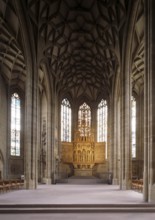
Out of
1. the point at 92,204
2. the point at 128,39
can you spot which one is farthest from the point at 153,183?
the point at 128,39

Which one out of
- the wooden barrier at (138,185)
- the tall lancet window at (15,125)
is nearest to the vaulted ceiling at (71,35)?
the tall lancet window at (15,125)

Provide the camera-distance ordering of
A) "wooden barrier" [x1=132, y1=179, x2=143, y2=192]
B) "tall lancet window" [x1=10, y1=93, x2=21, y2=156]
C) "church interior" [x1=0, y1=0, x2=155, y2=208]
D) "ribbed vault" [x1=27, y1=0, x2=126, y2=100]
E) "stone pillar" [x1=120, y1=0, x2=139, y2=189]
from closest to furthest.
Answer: "church interior" [x1=0, y1=0, x2=155, y2=208] → "wooden barrier" [x1=132, y1=179, x2=143, y2=192] → "stone pillar" [x1=120, y1=0, x2=139, y2=189] → "ribbed vault" [x1=27, y1=0, x2=126, y2=100] → "tall lancet window" [x1=10, y1=93, x2=21, y2=156]

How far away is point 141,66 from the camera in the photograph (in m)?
45.2

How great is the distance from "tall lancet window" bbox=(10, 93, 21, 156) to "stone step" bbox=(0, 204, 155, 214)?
3287 cm

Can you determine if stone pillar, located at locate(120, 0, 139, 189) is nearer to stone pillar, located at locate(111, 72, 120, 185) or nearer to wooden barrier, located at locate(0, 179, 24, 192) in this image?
wooden barrier, located at locate(0, 179, 24, 192)

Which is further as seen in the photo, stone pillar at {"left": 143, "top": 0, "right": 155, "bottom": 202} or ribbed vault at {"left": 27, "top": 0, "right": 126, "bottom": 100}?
ribbed vault at {"left": 27, "top": 0, "right": 126, "bottom": 100}

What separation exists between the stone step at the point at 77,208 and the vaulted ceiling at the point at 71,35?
19491mm

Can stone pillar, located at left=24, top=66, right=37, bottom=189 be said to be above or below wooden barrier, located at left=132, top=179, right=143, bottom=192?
above

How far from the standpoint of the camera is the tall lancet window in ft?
160

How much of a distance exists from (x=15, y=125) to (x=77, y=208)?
113 ft

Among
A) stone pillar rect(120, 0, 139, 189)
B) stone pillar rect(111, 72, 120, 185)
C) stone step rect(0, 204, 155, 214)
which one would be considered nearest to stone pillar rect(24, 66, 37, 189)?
stone pillar rect(120, 0, 139, 189)

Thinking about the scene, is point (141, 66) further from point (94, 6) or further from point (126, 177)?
point (126, 177)

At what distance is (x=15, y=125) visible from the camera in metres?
49.2

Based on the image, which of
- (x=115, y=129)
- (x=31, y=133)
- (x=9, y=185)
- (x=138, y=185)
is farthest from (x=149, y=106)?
(x=115, y=129)
